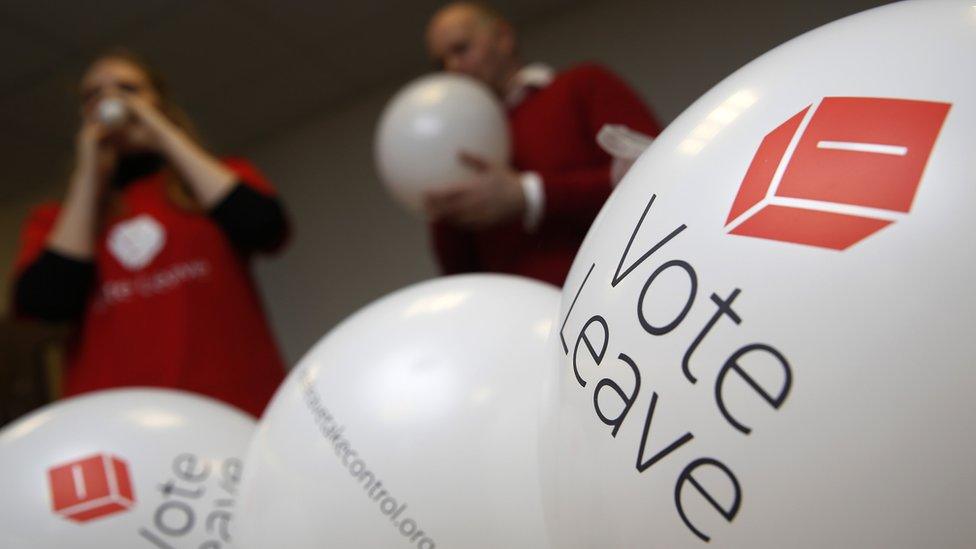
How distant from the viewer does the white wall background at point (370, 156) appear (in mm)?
2297

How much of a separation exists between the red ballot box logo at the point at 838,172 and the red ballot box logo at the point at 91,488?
0.48 metres

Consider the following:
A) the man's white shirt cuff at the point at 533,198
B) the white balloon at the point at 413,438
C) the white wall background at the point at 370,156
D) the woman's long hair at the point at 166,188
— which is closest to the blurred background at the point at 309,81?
the white wall background at the point at 370,156

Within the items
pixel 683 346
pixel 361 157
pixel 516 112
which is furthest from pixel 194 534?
pixel 361 157

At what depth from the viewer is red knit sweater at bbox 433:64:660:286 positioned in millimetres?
923

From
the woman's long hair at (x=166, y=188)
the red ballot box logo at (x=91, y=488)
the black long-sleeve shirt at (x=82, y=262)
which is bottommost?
the red ballot box logo at (x=91, y=488)

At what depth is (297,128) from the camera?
9.46ft

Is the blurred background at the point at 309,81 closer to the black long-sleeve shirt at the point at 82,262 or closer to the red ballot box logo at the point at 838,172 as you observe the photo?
the black long-sleeve shirt at the point at 82,262

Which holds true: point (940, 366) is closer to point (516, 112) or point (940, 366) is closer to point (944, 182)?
point (944, 182)

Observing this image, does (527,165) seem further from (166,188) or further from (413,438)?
(413,438)

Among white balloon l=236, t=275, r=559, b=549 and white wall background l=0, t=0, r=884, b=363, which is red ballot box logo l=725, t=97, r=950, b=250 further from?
white wall background l=0, t=0, r=884, b=363

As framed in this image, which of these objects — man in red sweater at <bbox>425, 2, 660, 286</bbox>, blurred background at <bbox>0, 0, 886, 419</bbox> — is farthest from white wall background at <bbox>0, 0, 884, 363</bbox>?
man in red sweater at <bbox>425, 2, 660, 286</bbox>

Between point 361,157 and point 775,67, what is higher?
point 361,157

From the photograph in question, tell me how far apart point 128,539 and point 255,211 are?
537 millimetres

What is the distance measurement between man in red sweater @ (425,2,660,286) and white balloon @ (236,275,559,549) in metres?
0.40
